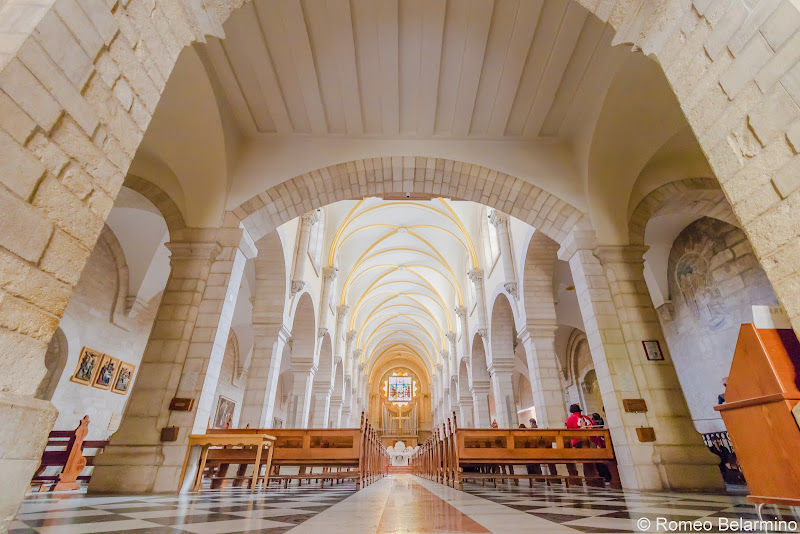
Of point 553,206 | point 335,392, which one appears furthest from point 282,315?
point 335,392

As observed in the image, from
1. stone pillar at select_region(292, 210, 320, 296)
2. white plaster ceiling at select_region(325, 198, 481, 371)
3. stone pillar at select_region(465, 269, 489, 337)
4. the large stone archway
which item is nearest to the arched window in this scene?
white plaster ceiling at select_region(325, 198, 481, 371)

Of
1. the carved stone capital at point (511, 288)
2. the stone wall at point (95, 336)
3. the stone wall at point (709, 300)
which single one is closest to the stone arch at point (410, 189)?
the carved stone capital at point (511, 288)

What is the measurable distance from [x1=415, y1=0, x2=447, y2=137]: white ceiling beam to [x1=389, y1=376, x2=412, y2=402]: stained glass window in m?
29.0

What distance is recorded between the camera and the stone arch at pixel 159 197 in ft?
19.6

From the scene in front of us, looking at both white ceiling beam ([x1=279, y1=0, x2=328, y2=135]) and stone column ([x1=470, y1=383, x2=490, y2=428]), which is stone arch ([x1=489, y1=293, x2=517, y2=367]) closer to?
stone column ([x1=470, y1=383, x2=490, y2=428])

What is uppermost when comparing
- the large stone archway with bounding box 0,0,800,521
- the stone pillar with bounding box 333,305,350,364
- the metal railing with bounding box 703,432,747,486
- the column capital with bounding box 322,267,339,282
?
the column capital with bounding box 322,267,339,282

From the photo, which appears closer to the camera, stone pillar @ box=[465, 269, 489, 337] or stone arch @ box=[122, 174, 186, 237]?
stone arch @ box=[122, 174, 186, 237]

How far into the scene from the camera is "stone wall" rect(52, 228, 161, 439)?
26.0 ft

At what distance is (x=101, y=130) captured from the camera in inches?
77.9

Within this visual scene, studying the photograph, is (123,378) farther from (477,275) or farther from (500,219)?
(500,219)

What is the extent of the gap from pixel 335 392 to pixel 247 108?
41.7 feet

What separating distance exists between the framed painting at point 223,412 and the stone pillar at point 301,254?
613 centimetres

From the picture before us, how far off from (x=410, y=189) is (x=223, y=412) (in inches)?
414

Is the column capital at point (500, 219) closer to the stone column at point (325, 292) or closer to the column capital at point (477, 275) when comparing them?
the column capital at point (477, 275)
